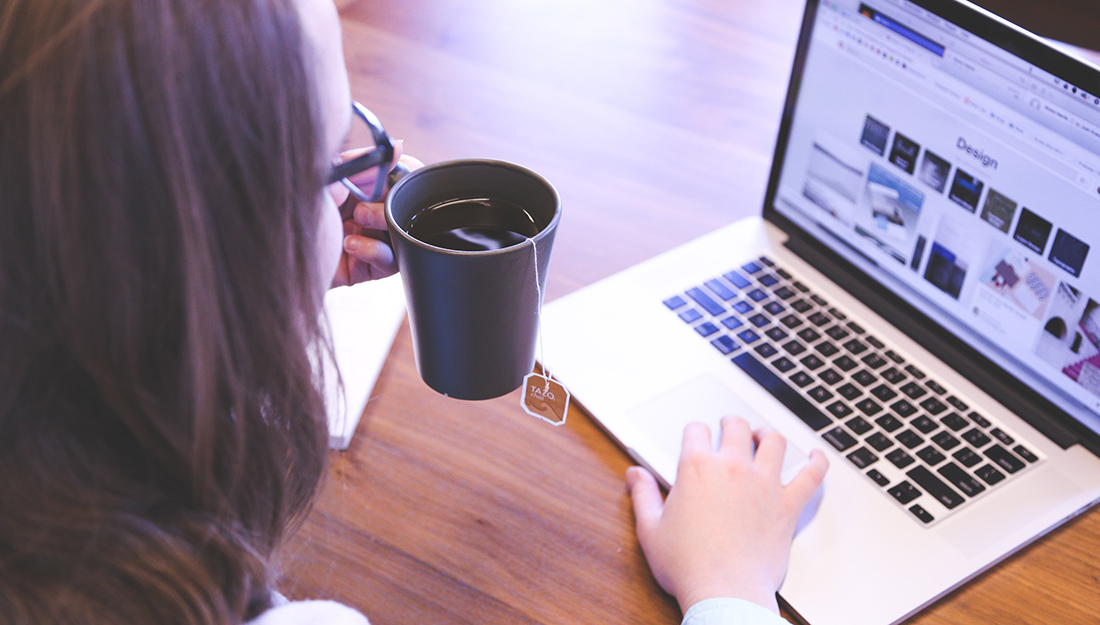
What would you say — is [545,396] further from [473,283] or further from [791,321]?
[791,321]

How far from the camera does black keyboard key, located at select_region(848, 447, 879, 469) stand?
676 millimetres

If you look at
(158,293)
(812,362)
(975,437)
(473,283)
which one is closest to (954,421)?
(975,437)

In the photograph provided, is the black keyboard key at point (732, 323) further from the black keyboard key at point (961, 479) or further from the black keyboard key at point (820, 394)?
the black keyboard key at point (961, 479)

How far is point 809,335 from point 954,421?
0.15 m

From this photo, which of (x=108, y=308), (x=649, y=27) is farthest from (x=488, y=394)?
(x=649, y=27)

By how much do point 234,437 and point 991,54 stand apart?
634 mm

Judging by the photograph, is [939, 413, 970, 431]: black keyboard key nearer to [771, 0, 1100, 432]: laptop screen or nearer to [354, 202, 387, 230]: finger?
[771, 0, 1100, 432]: laptop screen

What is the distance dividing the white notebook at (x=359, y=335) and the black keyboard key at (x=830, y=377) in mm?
405

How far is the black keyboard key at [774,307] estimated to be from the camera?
817 mm

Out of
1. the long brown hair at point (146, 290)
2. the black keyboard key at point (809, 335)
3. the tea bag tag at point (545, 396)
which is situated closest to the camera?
the long brown hair at point (146, 290)

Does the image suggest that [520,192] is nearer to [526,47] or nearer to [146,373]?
[146,373]

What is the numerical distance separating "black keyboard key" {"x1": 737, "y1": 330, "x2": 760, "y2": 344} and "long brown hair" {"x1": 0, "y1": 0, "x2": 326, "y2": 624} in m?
0.46

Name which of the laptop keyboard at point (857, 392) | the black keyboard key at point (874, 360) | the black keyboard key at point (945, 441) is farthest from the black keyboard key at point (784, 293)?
the black keyboard key at point (945, 441)

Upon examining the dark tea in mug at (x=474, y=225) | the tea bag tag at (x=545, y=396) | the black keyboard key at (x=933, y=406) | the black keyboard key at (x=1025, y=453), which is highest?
the dark tea in mug at (x=474, y=225)
